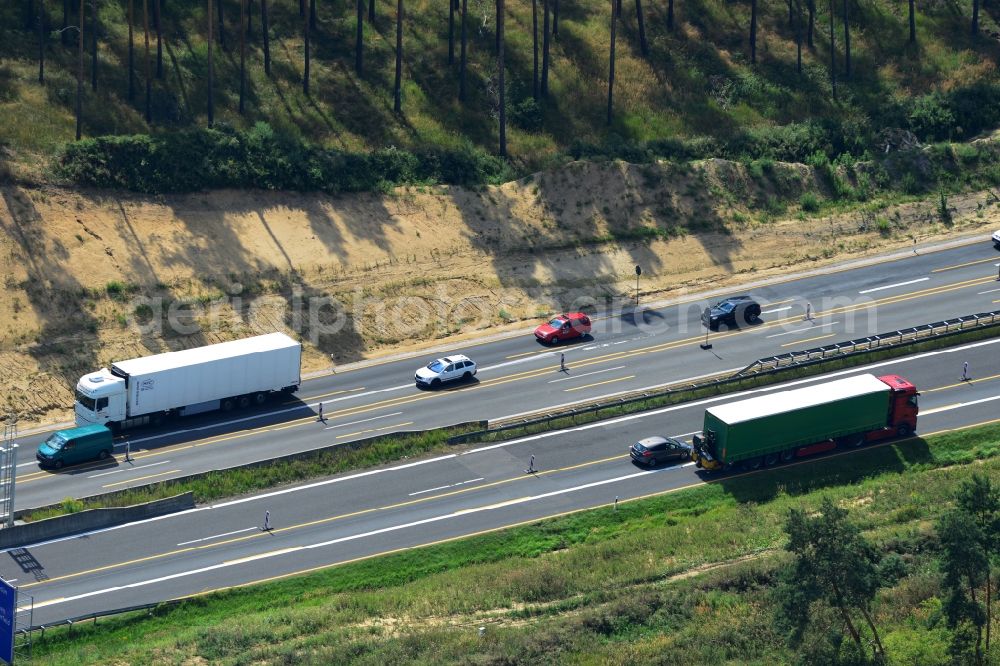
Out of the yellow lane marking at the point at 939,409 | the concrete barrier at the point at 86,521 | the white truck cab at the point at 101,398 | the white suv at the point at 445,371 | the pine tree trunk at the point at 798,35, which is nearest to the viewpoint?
the concrete barrier at the point at 86,521

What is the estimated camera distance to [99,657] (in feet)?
167

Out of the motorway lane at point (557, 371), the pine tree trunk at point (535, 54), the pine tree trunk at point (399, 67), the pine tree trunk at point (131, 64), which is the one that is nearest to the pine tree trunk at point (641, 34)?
the pine tree trunk at point (535, 54)

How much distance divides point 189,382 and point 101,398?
172 inches

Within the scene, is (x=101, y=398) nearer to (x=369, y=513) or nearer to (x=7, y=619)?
(x=369, y=513)

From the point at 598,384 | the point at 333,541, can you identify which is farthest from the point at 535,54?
the point at 333,541

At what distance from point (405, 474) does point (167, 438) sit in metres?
12.7

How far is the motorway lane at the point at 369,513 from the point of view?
188ft

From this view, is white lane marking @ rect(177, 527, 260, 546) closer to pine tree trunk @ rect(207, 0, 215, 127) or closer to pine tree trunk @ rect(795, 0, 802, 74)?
pine tree trunk @ rect(207, 0, 215, 127)

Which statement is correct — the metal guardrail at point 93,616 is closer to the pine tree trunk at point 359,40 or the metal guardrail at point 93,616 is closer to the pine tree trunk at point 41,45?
the pine tree trunk at point 41,45

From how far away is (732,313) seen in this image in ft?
262

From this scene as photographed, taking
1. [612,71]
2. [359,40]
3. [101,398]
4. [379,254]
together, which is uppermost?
[359,40]

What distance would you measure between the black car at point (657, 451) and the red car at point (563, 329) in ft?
45.9

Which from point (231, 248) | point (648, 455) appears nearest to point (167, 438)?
point (231, 248)

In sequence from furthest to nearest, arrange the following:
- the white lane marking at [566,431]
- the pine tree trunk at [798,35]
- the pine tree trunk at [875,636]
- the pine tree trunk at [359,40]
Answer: the pine tree trunk at [798,35]
the pine tree trunk at [359,40]
the white lane marking at [566,431]
the pine tree trunk at [875,636]
